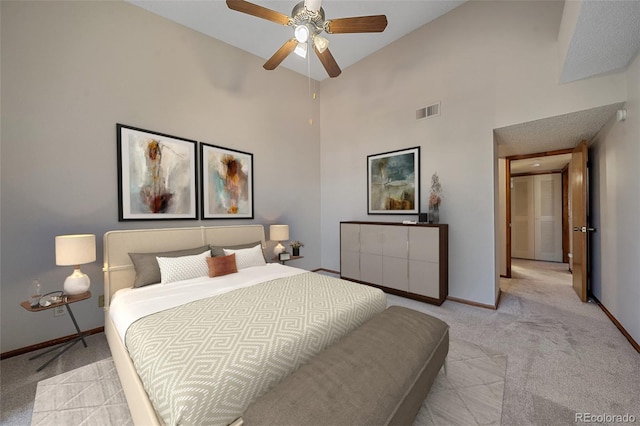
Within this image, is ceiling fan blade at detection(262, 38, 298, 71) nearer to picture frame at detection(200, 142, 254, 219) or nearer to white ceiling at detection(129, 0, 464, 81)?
white ceiling at detection(129, 0, 464, 81)

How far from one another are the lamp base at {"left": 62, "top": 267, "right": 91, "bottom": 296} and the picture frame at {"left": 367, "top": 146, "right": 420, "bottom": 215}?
388 centimetres

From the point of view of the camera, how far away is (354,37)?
3865mm

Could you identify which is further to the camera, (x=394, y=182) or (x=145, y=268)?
(x=394, y=182)

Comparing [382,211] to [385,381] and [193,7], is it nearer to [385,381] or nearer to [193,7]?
[385,381]

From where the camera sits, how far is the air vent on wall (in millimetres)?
3645

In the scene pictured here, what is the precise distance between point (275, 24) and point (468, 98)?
2.89 meters

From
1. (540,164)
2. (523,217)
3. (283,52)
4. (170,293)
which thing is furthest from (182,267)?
(523,217)

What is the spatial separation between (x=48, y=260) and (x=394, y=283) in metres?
4.09

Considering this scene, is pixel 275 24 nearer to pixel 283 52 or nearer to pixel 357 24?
pixel 283 52

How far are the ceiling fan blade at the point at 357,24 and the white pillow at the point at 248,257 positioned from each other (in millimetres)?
2678

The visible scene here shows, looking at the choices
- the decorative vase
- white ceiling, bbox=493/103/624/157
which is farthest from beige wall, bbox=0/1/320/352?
white ceiling, bbox=493/103/624/157

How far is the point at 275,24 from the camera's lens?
3438 millimetres

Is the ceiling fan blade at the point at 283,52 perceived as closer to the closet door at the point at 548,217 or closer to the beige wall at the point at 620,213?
the beige wall at the point at 620,213

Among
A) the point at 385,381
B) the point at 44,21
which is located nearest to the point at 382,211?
the point at 385,381
